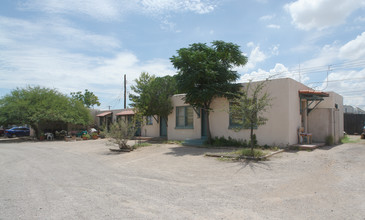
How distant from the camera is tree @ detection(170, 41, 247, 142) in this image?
44.7 ft

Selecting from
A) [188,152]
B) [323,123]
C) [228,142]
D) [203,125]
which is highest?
[323,123]

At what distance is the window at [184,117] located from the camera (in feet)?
58.0

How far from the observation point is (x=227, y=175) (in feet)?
25.8

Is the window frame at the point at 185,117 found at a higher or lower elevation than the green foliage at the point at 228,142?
higher

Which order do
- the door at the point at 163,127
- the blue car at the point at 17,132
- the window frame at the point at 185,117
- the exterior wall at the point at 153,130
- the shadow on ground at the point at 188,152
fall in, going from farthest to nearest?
the blue car at the point at 17,132 → the exterior wall at the point at 153,130 → the door at the point at 163,127 → the window frame at the point at 185,117 → the shadow on ground at the point at 188,152

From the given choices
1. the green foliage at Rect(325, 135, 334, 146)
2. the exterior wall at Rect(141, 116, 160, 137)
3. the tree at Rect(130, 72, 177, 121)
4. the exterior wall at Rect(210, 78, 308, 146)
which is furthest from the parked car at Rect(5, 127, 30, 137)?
the green foliage at Rect(325, 135, 334, 146)

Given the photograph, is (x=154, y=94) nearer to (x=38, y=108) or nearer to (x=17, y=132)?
(x=38, y=108)

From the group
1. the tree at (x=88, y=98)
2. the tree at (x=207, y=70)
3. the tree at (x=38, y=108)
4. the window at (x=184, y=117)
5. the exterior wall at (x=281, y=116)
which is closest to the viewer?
the exterior wall at (x=281, y=116)

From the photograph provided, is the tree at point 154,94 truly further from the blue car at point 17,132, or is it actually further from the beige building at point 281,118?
the blue car at point 17,132

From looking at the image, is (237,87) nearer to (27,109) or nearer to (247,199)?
(247,199)

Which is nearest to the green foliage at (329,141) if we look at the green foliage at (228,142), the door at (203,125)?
the green foliage at (228,142)

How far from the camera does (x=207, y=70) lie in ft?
43.5

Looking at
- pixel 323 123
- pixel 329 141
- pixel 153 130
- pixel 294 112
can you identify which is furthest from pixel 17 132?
pixel 329 141

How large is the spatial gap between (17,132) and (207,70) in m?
28.5
